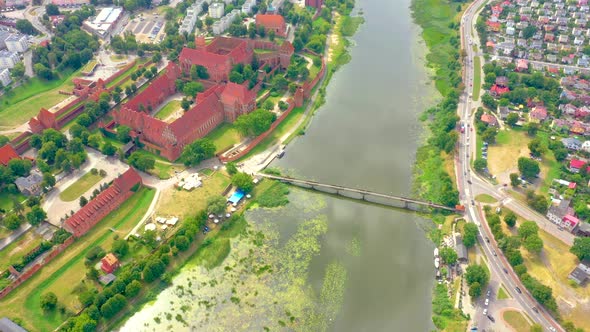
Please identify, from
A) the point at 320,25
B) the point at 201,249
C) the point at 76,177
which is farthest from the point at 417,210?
the point at 320,25

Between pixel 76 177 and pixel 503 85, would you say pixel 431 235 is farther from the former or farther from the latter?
pixel 76 177

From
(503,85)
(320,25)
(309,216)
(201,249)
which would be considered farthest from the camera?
(320,25)

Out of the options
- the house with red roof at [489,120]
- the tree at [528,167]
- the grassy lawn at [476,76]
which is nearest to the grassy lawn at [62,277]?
the tree at [528,167]

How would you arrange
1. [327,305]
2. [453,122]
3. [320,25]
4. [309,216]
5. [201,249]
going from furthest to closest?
[320,25], [453,122], [309,216], [201,249], [327,305]

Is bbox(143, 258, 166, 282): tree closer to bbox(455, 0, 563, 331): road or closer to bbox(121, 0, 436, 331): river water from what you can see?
bbox(121, 0, 436, 331): river water

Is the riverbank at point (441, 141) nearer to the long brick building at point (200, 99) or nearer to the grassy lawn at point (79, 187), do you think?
the long brick building at point (200, 99)

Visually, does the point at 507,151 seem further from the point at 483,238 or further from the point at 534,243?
the point at 534,243

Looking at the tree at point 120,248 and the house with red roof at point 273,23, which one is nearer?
the tree at point 120,248
